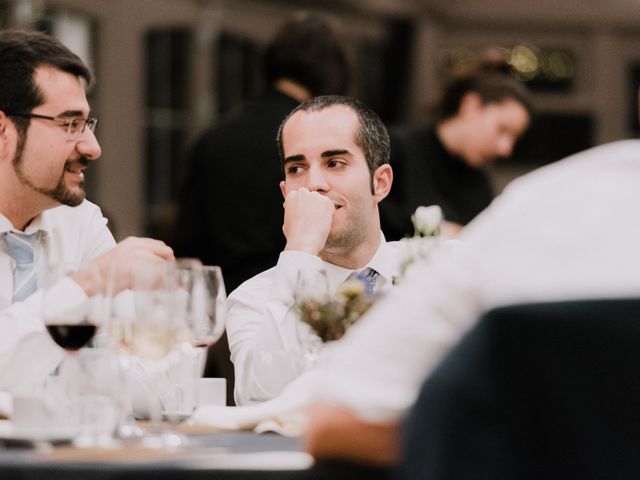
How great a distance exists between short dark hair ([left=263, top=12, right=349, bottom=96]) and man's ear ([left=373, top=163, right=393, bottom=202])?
2.45 ft

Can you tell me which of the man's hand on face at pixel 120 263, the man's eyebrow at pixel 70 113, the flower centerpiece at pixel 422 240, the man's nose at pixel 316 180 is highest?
the man's eyebrow at pixel 70 113

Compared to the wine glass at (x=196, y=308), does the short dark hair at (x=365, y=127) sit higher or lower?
higher

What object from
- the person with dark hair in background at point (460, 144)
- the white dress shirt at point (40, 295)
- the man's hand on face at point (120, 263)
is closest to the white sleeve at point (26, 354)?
the white dress shirt at point (40, 295)

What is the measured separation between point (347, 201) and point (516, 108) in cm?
201

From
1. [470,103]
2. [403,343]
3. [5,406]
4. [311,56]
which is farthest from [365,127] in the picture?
[470,103]

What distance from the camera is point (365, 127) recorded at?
2.89 meters

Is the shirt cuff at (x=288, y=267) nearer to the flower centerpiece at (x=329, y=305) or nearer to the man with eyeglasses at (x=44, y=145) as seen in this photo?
the flower centerpiece at (x=329, y=305)

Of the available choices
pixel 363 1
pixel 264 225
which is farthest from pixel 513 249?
pixel 363 1

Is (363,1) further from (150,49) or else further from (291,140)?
(291,140)

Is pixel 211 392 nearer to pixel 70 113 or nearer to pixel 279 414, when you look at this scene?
pixel 279 414

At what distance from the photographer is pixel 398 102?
435 inches

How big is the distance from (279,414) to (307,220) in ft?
2.48

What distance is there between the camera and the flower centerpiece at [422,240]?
2174 mm

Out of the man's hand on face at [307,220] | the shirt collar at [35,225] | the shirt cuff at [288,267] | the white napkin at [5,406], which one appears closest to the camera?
the white napkin at [5,406]
